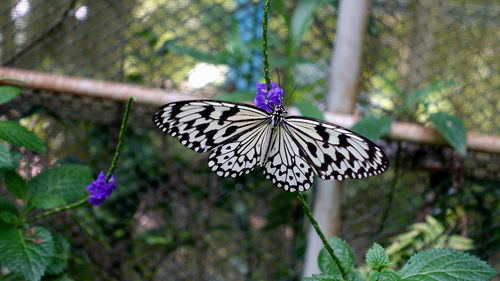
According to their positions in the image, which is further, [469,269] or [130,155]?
[130,155]

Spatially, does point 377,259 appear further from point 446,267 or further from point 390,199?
point 390,199

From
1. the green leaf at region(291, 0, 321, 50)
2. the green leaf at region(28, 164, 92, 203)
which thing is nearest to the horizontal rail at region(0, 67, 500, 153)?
the green leaf at region(291, 0, 321, 50)

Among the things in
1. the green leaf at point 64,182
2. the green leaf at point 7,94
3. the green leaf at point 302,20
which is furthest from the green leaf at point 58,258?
the green leaf at point 302,20

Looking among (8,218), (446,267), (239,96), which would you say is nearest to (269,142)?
(446,267)

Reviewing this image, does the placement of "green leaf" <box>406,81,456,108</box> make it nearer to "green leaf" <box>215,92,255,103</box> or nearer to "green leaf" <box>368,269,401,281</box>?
"green leaf" <box>215,92,255,103</box>

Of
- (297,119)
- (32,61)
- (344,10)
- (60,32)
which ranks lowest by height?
(297,119)

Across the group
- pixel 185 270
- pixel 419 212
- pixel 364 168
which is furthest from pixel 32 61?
pixel 419 212

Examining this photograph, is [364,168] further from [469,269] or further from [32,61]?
[32,61]
